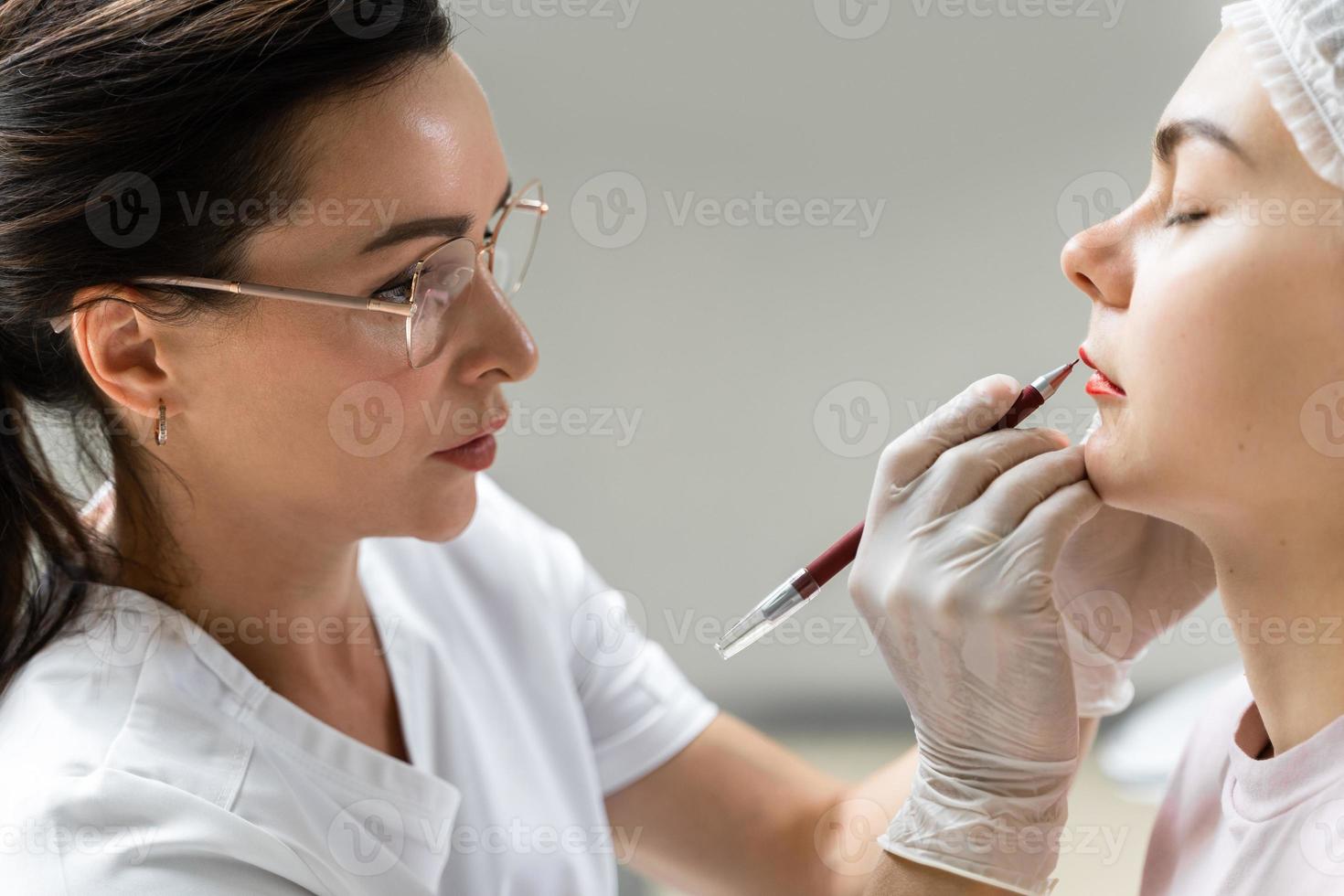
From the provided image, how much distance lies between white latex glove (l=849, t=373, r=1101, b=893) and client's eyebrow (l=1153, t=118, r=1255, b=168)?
236 millimetres

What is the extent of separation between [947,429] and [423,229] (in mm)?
529

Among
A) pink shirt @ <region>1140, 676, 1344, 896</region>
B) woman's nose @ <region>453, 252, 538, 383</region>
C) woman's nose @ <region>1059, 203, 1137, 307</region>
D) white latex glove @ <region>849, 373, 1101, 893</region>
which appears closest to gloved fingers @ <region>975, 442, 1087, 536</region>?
white latex glove @ <region>849, 373, 1101, 893</region>

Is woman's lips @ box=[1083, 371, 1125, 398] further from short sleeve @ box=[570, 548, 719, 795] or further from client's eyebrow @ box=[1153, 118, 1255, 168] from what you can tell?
short sleeve @ box=[570, 548, 719, 795]

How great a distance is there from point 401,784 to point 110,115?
72 centimetres

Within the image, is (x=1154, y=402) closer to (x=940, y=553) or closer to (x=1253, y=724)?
(x=940, y=553)

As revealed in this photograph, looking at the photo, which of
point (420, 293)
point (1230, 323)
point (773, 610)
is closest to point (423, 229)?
point (420, 293)

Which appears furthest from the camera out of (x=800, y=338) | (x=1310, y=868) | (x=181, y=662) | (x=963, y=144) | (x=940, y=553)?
(x=800, y=338)

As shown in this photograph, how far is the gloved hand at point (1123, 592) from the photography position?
1239mm

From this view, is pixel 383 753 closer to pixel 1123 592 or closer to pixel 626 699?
pixel 626 699

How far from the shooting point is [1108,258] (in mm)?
1028

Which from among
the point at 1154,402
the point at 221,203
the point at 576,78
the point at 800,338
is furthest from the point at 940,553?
the point at 576,78

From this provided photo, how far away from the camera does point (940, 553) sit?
1.06 m

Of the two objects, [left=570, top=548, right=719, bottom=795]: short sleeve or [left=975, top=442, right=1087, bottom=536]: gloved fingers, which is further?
[left=570, top=548, right=719, bottom=795]: short sleeve

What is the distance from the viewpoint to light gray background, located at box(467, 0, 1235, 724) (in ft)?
7.77
